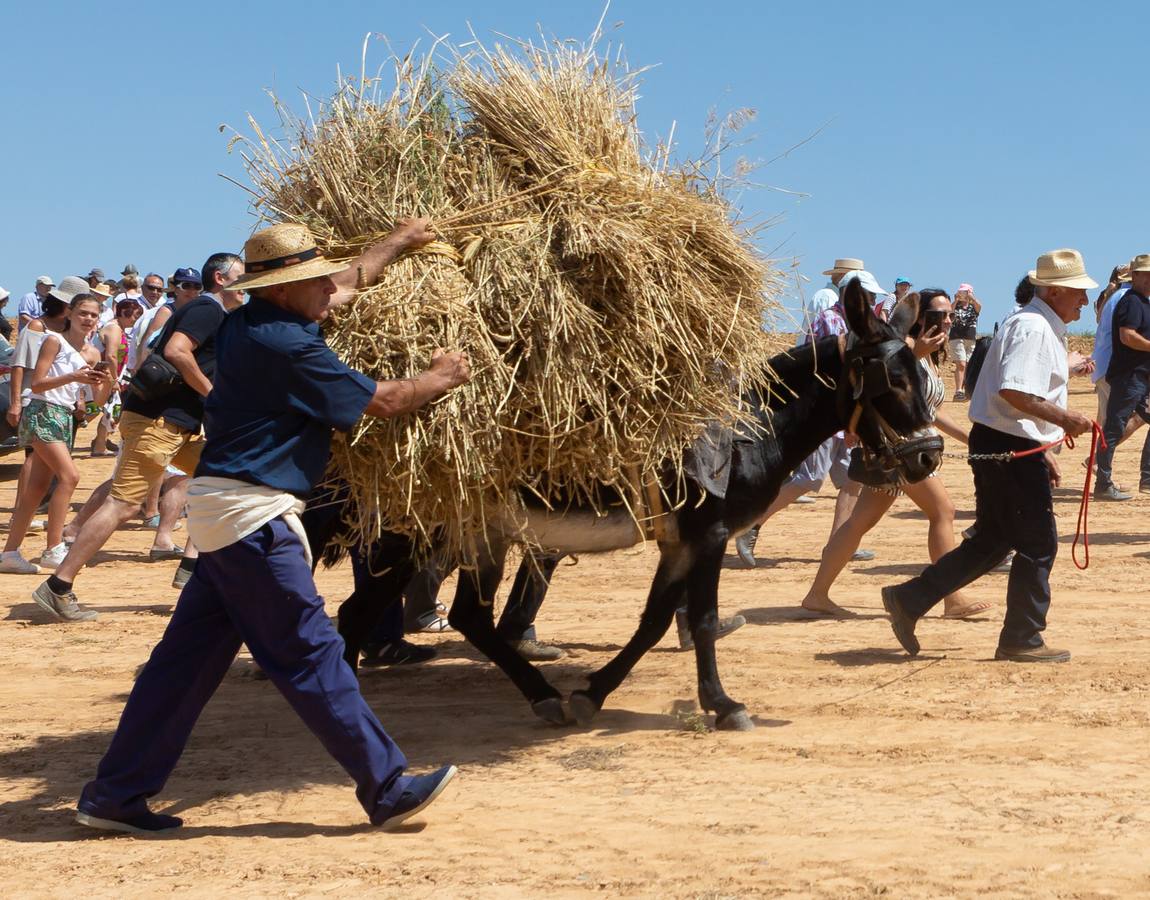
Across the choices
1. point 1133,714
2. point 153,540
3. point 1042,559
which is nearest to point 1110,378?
point 1042,559

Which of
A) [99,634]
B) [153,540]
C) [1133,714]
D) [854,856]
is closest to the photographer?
[854,856]

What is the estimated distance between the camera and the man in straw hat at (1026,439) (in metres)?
6.86

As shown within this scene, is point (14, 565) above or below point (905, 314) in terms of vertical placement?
below

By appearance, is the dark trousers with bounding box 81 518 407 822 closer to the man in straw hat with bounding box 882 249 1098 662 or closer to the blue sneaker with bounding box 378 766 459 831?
the blue sneaker with bounding box 378 766 459 831

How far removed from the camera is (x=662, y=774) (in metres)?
5.55

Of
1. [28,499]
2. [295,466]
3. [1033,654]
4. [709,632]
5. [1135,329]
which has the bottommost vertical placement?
[1033,654]

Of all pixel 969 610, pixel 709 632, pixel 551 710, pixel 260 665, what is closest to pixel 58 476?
pixel 551 710

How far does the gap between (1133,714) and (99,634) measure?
5667 millimetres

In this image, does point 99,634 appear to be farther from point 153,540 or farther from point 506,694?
point 153,540

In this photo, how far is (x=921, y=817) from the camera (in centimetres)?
490

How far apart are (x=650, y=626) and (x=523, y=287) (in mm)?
1794

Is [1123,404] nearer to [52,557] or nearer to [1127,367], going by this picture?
[1127,367]

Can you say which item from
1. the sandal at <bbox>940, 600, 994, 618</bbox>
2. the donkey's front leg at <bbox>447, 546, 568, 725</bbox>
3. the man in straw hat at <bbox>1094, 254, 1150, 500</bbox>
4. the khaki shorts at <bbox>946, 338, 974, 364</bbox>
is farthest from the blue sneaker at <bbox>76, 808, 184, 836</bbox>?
the khaki shorts at <bbox>946, 338, 974, 364</bbox>

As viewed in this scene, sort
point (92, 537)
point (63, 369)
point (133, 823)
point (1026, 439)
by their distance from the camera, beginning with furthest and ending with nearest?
point (63, 369) < point (92, 537) < point (1026, 439) < point (133, 823)
